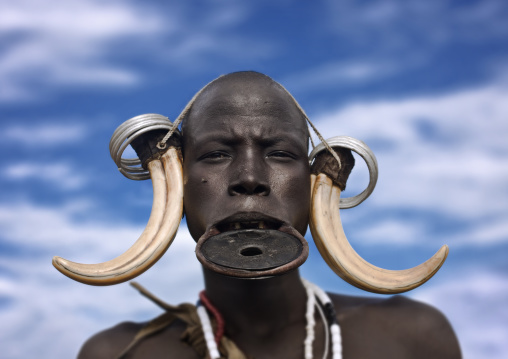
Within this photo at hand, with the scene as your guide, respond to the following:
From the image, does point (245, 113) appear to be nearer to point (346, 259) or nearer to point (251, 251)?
point (251, 251)

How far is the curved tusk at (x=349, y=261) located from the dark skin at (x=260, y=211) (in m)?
0.11

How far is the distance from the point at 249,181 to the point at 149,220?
2.11 ft

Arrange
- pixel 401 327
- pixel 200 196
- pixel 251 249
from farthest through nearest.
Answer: pixel 401 327 → pixel 200 196 → pixel 251 249

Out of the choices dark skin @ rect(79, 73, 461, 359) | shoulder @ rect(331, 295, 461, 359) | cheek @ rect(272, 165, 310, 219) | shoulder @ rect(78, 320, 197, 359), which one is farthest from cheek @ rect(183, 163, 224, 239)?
shoulder @ rect(331, 295, 461, 359)

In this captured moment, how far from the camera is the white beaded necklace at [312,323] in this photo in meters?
3.85

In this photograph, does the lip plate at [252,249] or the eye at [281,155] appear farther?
the eye at [281,155]

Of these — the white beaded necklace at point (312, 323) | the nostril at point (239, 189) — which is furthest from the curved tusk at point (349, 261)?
the nostril at point (239, 189)

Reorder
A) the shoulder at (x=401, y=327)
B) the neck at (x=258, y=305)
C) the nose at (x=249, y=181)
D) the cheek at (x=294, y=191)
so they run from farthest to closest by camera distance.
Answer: the shoulder at (x=401, y=327) → the neck at (x=258, y=305) → the cheek at (x=294, y=191) → the nose at (x=249, y=181)

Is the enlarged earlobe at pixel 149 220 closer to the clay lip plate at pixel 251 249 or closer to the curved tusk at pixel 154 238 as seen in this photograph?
the curved tusk at pixel 154 238

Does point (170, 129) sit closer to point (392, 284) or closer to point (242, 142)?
point (242, 142)

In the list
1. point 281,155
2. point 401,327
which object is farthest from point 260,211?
point 401,327

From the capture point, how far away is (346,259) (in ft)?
12.8

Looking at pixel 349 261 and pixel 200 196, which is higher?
pixel 200 196

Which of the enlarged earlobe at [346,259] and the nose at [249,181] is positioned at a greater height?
the nose at [249,181]
